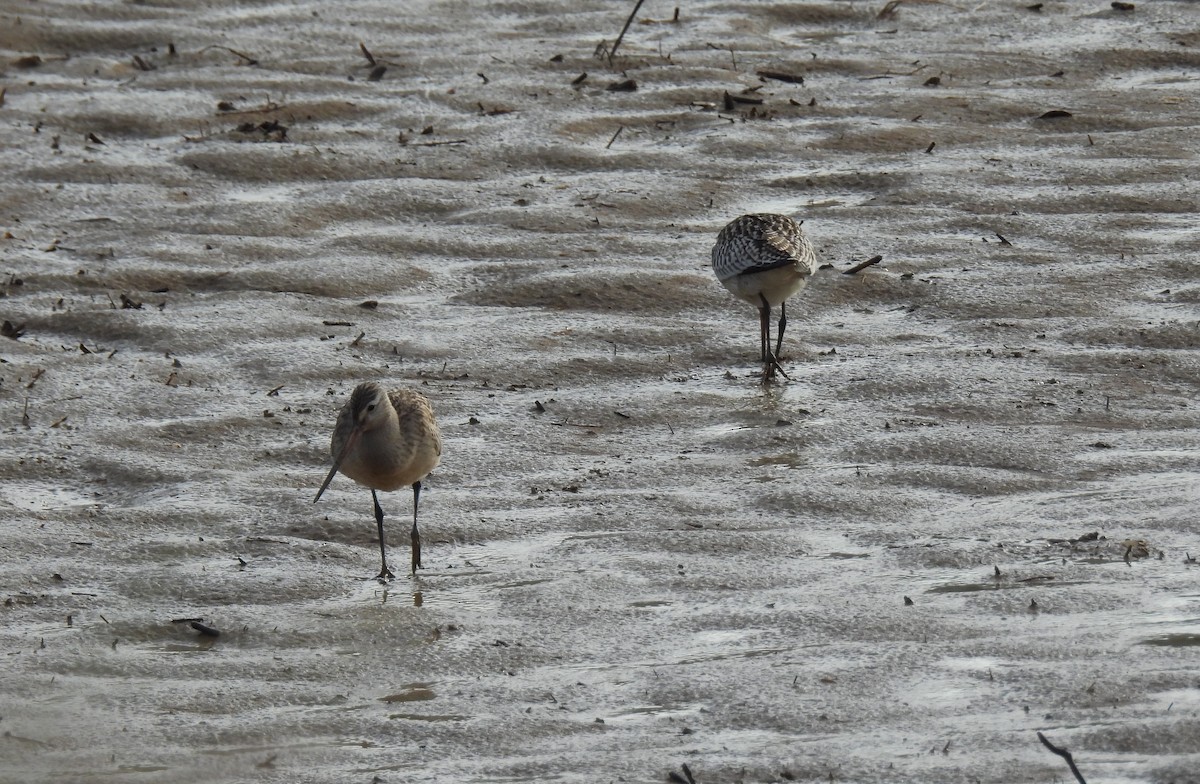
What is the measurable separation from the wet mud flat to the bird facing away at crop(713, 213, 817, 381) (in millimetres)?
240

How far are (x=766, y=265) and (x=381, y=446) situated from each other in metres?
2.79

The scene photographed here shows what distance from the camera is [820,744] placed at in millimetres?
5352

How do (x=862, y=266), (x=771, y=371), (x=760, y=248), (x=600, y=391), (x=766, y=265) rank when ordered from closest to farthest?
1. (x=600, y=391)
2. (x=771, y=371)
3. (x=766, y=265)
4. (x=760, y=248)
5. (x=862, y=266)

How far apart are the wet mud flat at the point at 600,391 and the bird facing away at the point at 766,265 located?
0.24 metres

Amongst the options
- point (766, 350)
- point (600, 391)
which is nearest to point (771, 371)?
point (766, 350)

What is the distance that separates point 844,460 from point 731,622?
179cm

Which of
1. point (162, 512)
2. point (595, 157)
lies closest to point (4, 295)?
point (162, 512)

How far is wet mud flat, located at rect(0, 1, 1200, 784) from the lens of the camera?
5.67 m

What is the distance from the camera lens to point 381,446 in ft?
22.9

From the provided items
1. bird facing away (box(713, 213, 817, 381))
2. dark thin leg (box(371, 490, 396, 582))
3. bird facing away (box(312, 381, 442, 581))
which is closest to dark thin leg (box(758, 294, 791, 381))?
bird facing away (box(713, 213, 817, 381))

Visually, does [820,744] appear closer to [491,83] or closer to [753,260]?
[753,260]

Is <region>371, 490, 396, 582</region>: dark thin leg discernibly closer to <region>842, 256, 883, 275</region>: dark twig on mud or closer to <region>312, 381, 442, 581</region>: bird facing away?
<region>312, 381, 442, 581</region>: bird facing away

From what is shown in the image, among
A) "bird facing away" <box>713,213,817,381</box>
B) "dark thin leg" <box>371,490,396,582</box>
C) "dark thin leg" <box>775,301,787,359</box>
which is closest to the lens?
"dark thin leg" <box>371,490,396,582</box>

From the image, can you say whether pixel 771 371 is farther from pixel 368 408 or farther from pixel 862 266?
pixel 368 408
